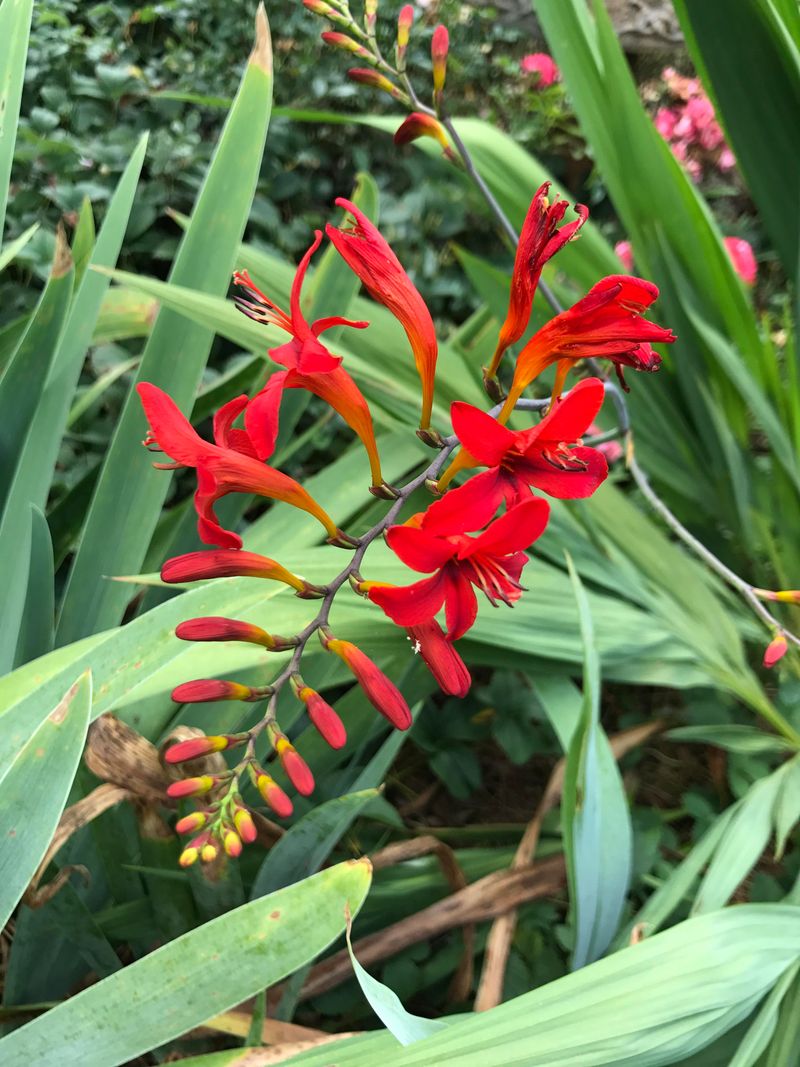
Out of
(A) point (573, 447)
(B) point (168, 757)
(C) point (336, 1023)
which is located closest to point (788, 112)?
(A) point (573, 447)

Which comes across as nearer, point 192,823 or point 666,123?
point 192,823

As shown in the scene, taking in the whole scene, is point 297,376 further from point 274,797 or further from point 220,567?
point 274,797

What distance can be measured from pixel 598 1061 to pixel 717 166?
6.02ft

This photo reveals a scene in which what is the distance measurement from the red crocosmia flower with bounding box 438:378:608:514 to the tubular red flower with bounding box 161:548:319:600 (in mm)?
153

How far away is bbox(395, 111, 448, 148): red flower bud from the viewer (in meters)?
0.71

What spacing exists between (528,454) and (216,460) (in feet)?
0.61

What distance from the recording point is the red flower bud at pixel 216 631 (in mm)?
475

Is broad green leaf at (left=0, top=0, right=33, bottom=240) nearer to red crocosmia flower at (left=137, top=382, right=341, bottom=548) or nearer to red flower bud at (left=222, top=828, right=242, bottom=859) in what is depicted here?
red crocosmia flower at (left=137, top=382, right=341, bottom=548)

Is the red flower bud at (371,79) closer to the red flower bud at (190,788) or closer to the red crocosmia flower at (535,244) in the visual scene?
the red crocosmia flower at (535,244)

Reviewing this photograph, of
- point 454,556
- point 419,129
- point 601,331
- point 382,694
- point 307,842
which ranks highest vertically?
point 419,129

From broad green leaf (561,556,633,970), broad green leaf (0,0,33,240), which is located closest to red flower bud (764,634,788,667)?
broad green leaf (561,556,633,970)

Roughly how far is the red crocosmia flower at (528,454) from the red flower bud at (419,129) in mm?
415

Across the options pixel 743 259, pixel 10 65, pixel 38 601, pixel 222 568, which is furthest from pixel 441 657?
pixel 743 259

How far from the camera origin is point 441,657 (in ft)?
1.55
